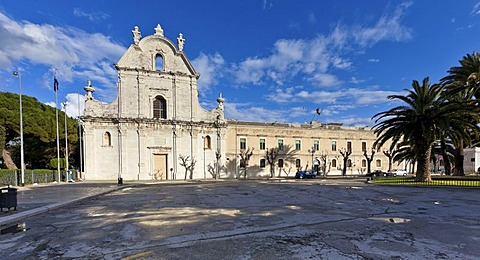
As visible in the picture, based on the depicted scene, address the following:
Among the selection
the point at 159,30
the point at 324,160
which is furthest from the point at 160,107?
the point at 324,160

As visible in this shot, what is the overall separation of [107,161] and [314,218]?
31.3 meters

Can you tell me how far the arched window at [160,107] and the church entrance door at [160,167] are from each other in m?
5.70

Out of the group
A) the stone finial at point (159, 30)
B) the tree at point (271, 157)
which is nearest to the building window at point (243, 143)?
the tree at point (271, 157)

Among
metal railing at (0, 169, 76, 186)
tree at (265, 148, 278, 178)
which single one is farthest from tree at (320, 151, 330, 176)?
metal railing at (0, 169, 76, 186)

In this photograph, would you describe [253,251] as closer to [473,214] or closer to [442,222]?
[442,222]

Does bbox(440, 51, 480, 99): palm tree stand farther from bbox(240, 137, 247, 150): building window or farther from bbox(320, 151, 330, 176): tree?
bbox(240, 137, 247, 150): building window

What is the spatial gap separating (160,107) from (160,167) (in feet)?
28.0

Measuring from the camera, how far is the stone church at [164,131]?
3300cm

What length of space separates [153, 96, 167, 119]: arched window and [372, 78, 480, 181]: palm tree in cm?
2717

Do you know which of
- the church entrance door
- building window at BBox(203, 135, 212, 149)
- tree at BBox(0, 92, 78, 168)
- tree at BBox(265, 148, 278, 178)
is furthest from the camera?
tree at BBox(265, 148, 278, 178)

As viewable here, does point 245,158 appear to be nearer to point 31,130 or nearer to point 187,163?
point 187,163

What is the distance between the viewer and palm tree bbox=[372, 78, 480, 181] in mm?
21087

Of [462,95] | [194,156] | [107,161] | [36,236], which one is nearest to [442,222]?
[36,236]

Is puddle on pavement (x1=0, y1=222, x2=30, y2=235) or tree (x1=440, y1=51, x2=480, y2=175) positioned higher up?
tree (x1=440, y1=51, x2=480, y2=175)
